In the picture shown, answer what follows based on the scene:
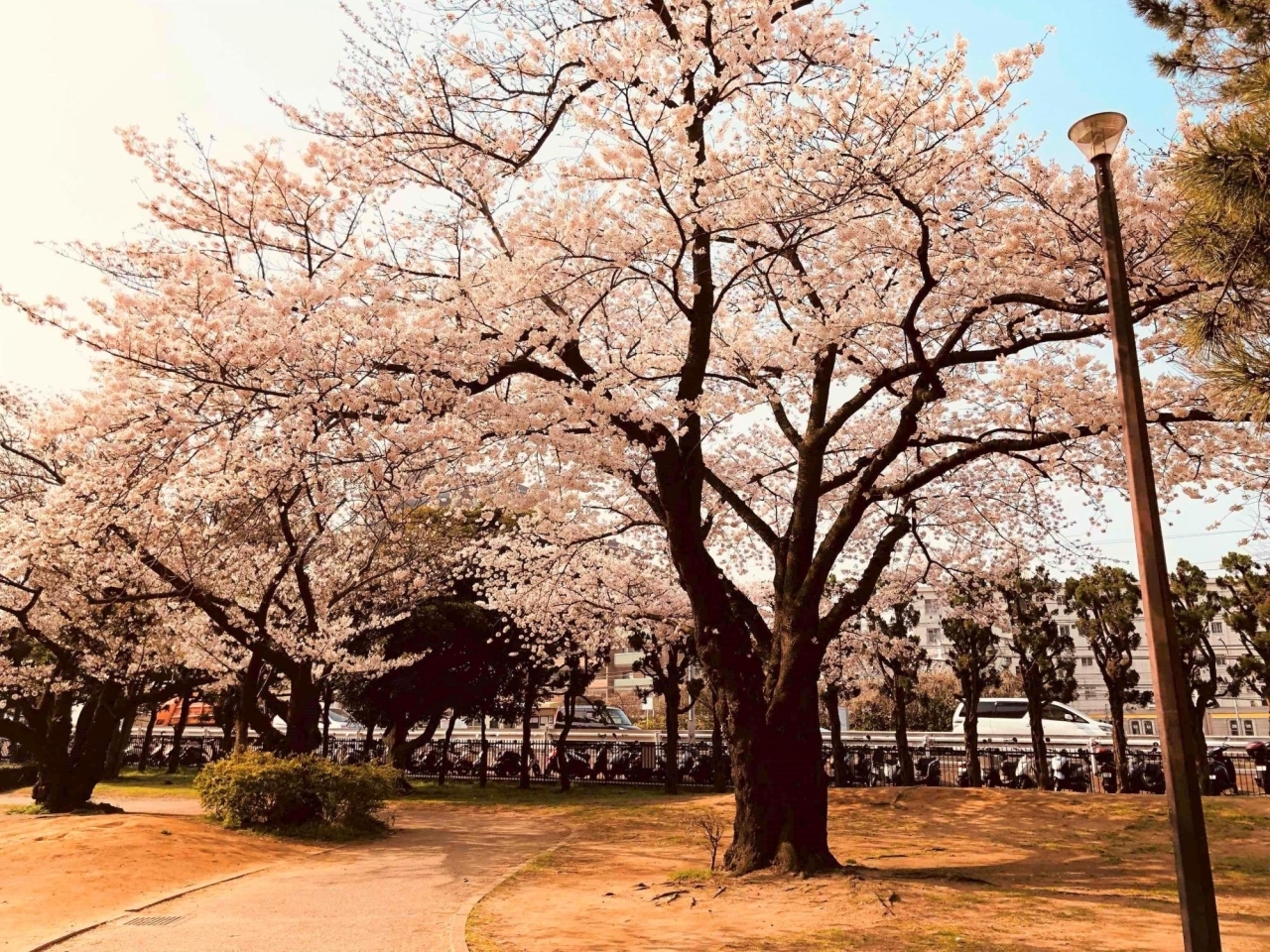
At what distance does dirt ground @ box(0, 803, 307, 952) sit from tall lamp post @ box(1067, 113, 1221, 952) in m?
8.22

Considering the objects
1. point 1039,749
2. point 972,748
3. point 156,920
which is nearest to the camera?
point 156,920

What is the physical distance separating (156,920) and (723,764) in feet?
50.6

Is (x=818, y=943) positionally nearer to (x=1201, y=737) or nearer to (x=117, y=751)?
(x=1201, y=737)

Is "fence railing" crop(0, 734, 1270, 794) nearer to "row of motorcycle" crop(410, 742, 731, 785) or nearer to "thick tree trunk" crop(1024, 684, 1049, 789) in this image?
"row of motorcycle" crop(410, 742, 731, 785)

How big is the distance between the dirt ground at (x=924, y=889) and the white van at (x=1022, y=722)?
12.3 m

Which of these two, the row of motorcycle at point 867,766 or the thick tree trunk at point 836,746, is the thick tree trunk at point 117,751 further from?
the thick tree trunk at point 836,746

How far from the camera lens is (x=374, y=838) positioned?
42.4 feet

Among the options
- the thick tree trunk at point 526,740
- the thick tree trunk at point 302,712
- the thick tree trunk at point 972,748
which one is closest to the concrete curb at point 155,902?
the thick tree trunk at point 302,712

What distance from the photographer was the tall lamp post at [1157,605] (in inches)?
187

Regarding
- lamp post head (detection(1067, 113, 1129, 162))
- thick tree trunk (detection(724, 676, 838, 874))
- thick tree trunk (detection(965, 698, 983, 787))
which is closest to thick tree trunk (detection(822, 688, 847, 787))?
thick tree trunk (detection(965, 698, 983, 787))

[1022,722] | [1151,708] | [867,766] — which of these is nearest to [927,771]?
[867,766]

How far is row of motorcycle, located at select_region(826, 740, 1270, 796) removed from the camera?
642 inches

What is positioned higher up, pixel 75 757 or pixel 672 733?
pixel 672 733

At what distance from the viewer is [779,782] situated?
930 centimetres
